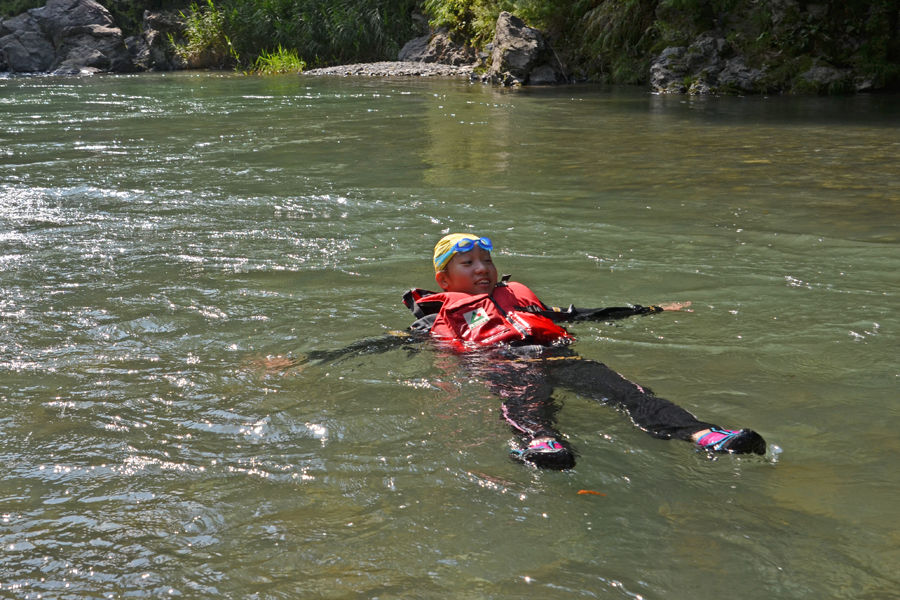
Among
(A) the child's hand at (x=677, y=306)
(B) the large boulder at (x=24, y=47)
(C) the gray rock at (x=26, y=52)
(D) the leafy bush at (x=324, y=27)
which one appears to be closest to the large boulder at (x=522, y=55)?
(D) the leafy bush at (x=324, y=27)

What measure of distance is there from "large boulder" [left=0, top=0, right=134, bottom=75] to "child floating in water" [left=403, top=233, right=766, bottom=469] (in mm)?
34888

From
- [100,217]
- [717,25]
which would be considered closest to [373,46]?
[717,25]

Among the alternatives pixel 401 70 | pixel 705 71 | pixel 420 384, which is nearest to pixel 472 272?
pixel 420 384

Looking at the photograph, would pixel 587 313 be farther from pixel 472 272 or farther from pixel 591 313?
pixel 472 272

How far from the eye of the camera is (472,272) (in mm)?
4922

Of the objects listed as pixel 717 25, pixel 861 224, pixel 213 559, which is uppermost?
pixel 717 25

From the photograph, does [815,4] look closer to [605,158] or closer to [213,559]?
[605,158]

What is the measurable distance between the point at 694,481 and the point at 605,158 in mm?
8000

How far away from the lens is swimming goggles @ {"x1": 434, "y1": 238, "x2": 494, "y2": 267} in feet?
16.3

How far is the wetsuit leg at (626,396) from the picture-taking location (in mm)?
3498

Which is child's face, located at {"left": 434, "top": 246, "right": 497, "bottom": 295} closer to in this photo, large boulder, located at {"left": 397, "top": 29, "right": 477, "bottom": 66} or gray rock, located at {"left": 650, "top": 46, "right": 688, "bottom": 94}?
gray rock, located at {"left": 650, "top": 46, "right": 688, "bottom": 94}

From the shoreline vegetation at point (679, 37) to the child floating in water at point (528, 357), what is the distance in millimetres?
15118

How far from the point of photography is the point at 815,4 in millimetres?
18047

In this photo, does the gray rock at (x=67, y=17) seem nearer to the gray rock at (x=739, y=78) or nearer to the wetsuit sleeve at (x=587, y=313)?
the gray rock at (x=739, y=78)
